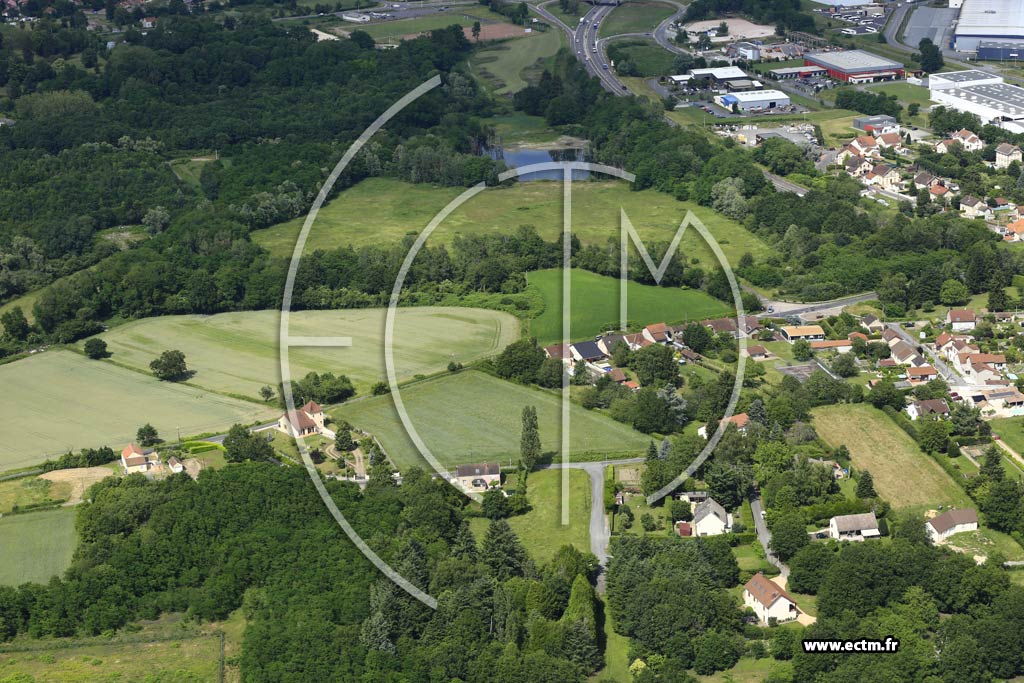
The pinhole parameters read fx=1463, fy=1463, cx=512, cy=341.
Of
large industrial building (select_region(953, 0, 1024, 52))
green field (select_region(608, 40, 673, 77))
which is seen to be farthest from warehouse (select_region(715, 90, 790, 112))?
large industrial building (select_region(953, 0, 1024, 52))

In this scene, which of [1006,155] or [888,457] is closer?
[888,457]

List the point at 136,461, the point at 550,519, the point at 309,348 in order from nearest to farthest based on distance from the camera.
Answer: the point at 550,519 < the point at 136,461 < the point at 309,348

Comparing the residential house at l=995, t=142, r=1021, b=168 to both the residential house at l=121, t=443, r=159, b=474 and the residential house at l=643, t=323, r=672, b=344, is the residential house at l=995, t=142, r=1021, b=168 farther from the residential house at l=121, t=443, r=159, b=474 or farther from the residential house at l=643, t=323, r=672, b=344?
the residential house at l=121, t=443, r=159, b=474

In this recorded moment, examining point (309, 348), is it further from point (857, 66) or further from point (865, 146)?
point (857, 66)

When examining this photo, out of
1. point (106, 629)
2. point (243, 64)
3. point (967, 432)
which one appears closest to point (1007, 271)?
point (967, 432)

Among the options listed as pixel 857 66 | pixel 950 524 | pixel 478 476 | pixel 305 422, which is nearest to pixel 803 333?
pixel 950 524

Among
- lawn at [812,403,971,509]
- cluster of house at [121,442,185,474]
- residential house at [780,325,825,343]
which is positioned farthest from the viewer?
residential house at [780,325,825,343]

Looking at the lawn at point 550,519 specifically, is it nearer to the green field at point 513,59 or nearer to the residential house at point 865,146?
the residential house at point 865,146
